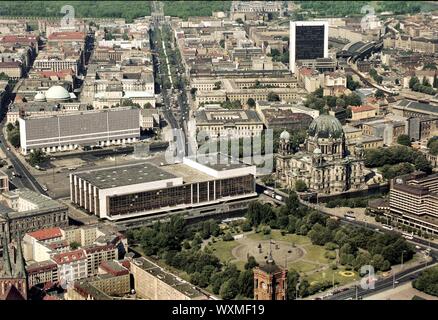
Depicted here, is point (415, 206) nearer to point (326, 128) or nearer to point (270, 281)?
point (326, 128)

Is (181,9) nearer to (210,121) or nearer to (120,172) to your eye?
(210,121)

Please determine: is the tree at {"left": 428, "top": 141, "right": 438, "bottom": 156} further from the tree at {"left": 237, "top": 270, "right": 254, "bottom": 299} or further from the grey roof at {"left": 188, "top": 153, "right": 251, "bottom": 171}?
the tree at {"left": 237, "top": 270, "right": 254, "bottom": 299}

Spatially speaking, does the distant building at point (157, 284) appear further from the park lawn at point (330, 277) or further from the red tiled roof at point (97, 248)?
the park lawn at point (330, 277)

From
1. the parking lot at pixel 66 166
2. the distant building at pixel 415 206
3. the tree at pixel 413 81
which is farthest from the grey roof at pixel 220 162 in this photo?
the tree at pixel 413 81

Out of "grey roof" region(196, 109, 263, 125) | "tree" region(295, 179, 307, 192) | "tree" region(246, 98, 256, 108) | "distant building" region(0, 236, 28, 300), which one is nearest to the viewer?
"distant building" region(0, 236, 28, 300)

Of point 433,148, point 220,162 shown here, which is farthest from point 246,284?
point 433,148

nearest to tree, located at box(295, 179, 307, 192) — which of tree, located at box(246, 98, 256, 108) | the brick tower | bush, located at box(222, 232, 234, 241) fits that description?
bush, located at box(222, 232, 234, 241)
